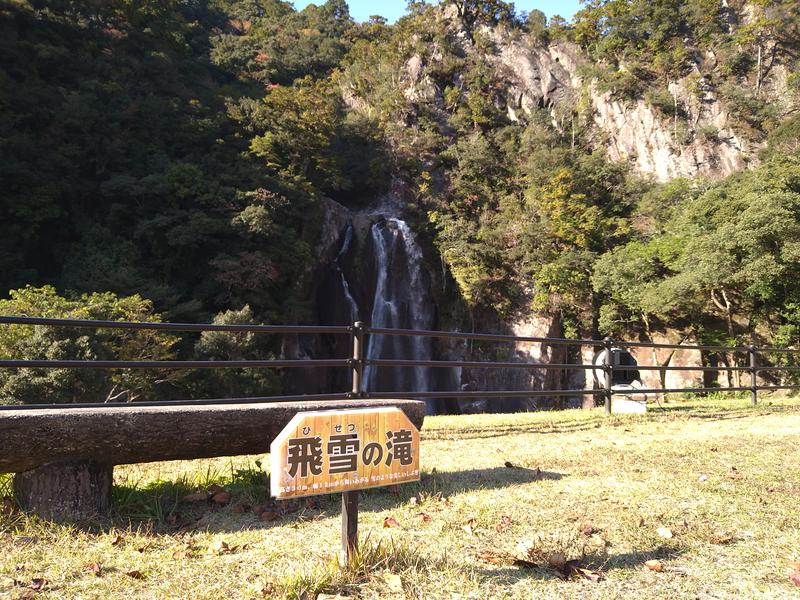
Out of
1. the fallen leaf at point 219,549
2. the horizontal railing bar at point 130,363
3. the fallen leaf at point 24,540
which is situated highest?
the horizontal railing bar at point 130,363

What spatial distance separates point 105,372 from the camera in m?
15.0

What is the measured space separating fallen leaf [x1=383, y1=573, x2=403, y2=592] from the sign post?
0.18m

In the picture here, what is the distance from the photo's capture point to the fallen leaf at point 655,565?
2285 millimetres

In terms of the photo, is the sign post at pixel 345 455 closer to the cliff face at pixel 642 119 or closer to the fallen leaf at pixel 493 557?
the fallen leaf at pixel 493 557

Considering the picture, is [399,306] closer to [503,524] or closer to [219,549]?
[503,524]

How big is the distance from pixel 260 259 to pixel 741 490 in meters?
19.8

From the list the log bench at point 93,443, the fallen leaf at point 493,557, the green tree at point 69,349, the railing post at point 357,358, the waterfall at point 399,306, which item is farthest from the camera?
the waterfall at point 399,306

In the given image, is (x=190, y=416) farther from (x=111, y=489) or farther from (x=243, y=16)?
(x=243, y=16)

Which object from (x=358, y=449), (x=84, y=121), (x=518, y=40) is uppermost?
(x=518, y=40)

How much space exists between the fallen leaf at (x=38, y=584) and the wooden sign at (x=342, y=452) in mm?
1152

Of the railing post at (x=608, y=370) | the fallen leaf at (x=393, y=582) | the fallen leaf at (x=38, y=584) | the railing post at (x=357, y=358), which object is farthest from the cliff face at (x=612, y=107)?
the fallen leaf at (x=38, y=584)

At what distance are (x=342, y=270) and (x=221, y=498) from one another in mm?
23283

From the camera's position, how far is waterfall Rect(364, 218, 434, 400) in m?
25.2

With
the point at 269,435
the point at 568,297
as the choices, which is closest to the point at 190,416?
the point at 269,435
